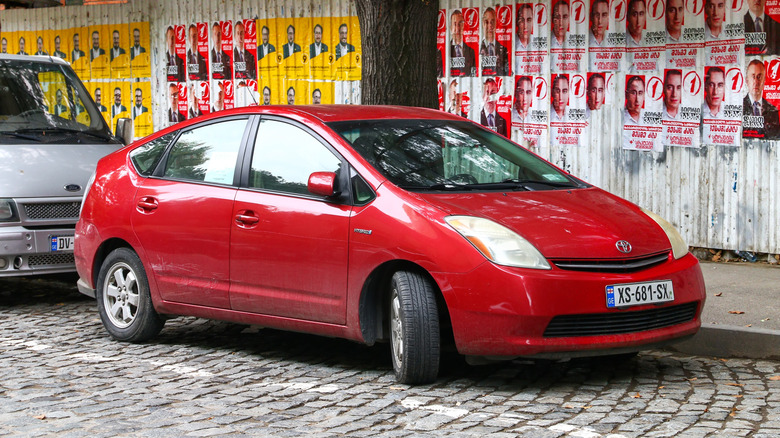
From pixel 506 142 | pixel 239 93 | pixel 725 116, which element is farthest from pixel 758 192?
pixel 239 93

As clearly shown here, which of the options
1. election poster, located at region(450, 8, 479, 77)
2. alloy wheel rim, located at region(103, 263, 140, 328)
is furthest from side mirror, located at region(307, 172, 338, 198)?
election poster, located at region(450, 8, 479, 77)

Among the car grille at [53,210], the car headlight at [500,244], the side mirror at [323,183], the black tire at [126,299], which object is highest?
the side mirror at [323,183]

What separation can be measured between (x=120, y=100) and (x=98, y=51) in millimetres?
834

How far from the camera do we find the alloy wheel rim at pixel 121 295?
7762 millimetres

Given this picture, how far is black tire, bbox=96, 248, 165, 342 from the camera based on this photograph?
7.67 meters

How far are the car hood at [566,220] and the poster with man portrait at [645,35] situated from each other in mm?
4449

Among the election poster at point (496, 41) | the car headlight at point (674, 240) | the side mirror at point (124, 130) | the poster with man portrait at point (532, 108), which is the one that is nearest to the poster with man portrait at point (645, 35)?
the poster with man portrait at point (532, 108)

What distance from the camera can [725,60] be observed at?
10.5 m

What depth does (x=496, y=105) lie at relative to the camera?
12.0m

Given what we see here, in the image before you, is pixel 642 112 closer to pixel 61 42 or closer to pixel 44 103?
pixel 44 103

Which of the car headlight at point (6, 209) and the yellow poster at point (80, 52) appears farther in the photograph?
the yellow poster at point (80, 52)

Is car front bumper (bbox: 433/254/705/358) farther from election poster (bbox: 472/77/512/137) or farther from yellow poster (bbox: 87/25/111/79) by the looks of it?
yellow poster (bbox: 87/25/111/79)

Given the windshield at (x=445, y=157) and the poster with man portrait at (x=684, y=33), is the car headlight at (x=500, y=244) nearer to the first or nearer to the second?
the windshield at (x=445, y=157)

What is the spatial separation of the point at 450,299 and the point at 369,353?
4.96 feet
